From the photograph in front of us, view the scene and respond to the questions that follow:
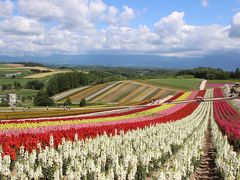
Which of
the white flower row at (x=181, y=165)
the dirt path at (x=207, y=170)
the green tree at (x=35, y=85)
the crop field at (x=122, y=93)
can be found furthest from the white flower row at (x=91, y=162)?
the green tree at (x=35, y=85)

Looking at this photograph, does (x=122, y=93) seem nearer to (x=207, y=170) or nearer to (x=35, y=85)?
(x=35, y=85)

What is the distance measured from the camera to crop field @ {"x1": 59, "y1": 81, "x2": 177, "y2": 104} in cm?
8738

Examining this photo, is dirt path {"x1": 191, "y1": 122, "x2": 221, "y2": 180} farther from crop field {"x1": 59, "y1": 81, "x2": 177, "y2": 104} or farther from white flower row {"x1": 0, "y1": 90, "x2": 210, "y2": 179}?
crop field {"x1": 59, "y1": 81, "x2": 177, "y2": 104}

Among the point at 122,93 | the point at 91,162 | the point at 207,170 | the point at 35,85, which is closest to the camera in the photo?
the point at 91,162

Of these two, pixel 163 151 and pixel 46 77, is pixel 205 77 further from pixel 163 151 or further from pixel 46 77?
pixel 163 151

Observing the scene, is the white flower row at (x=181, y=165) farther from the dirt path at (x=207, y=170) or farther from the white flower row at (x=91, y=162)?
the dirt path at (x=207, y=170)

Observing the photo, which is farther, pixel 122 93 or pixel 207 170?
pixel 122 93

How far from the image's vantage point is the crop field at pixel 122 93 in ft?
287

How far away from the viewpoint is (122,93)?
9494cm

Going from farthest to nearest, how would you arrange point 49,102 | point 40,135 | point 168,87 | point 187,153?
point 168,87 → point 49,102 → point 40,135 → point 187,153

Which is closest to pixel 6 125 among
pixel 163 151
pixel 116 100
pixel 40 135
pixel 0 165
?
pixel 40 135

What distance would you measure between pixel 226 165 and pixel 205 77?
5457 inches

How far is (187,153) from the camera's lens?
47.2ft

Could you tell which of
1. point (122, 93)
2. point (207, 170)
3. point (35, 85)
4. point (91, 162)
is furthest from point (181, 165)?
point (35, 85)
